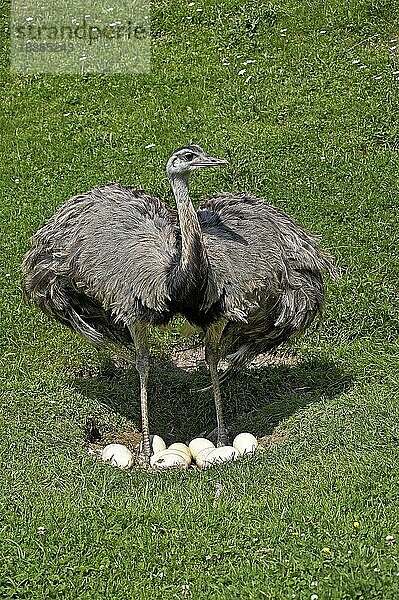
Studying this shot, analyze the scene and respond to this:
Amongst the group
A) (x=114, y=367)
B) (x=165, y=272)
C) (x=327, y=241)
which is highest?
(x=165, y=272)

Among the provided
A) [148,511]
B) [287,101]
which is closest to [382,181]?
[287,101]

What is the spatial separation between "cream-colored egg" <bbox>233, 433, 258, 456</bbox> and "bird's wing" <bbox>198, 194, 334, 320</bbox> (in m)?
1.00

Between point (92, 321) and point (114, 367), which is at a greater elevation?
point (92, 321)

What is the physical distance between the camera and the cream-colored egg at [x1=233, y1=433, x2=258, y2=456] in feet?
26.7

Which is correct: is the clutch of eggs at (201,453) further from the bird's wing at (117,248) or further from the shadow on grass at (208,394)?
the bird's wing at (117,248)

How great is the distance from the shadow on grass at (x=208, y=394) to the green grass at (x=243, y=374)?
0.06ft

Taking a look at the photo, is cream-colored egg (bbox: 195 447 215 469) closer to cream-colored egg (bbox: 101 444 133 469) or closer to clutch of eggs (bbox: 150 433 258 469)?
clutch of eggs (bbox: 150 433 258 469)

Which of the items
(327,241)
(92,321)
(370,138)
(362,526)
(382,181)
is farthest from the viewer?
(370,138)

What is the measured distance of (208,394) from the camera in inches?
364

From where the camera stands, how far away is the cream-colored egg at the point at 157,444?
832 centimetres

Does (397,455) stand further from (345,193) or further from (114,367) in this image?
(345,193)

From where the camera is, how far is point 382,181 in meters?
11.3

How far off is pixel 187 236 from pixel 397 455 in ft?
6.44
